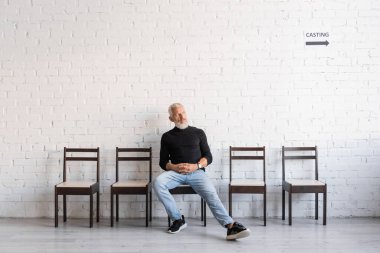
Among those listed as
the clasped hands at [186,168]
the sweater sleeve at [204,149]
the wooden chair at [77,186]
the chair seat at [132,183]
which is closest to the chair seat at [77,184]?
the wooden chair at [77,186]

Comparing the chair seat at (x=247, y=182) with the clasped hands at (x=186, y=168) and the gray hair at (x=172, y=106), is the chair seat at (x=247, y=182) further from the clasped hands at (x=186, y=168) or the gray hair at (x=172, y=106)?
the gray hair at (x=172, y=106)

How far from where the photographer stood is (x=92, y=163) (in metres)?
5.16

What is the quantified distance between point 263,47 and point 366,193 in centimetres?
217

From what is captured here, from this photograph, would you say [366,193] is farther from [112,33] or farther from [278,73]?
[112,33]

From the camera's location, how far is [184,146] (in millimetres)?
4688

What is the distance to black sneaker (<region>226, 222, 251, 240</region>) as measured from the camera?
4.02 meters

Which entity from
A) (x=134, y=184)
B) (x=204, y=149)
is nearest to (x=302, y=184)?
(x=204, y=149)

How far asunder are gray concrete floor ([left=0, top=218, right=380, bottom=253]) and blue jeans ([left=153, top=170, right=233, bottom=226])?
22cm

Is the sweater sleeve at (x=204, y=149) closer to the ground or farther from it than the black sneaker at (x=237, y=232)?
farther from it

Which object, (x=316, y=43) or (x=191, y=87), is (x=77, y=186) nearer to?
(x=191, y=87)

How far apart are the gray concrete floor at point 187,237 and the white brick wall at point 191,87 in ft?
1.11

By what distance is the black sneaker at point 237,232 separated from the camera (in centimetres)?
402

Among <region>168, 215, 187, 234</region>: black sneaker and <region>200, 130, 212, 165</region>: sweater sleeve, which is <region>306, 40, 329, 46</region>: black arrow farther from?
<region>168, 215, 187, 234</region>: black sneaker

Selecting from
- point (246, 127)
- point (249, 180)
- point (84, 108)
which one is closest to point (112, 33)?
point (84, 108)
